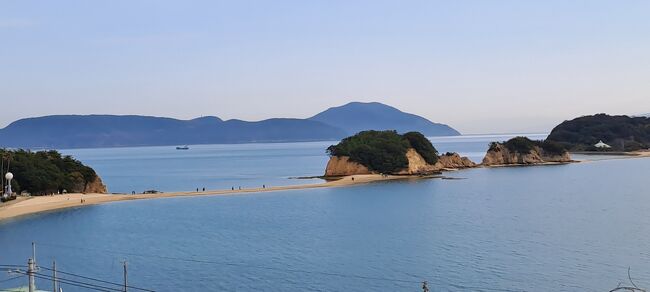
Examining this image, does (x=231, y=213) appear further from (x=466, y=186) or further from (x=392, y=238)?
(x=466, y=186)

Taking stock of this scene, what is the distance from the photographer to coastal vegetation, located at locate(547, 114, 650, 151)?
164875 millimetres

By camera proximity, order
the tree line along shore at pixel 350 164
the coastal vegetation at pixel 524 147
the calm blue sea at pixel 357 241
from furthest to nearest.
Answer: the coastal vegetation at pixel 524 147
the tree line along shore at pixel 350 164
the calm blue sea at pixel 357 241

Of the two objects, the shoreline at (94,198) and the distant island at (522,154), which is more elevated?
the distant island at (522,154)

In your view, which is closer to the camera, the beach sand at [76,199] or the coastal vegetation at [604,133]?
the beach sand at [76,199]

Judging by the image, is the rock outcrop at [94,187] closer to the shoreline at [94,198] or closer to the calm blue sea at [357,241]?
the shoreline at [94,198]

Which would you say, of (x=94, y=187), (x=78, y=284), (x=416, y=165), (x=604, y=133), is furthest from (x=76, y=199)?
(x=604, y=133)

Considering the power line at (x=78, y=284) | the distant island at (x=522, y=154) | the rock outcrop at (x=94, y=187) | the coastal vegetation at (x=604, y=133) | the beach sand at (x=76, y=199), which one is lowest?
the power line at (x=78, y=284)

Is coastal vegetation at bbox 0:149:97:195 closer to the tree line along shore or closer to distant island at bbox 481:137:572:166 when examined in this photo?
the tree line along shore

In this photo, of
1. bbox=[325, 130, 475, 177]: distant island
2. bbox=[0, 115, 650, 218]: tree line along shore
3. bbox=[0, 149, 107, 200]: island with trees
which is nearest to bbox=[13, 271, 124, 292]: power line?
bbox=[0, 115, 650, 218]: tree line along shore

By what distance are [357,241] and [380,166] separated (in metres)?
55.0

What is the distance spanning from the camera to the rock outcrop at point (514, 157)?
113938 millimetres

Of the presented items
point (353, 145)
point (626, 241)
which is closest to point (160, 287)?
point (626, 241)

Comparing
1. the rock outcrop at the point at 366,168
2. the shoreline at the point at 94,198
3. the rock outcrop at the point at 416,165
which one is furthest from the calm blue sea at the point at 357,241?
the rock outcrop at the point at 416,165

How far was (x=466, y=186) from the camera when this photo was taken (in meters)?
75.1
